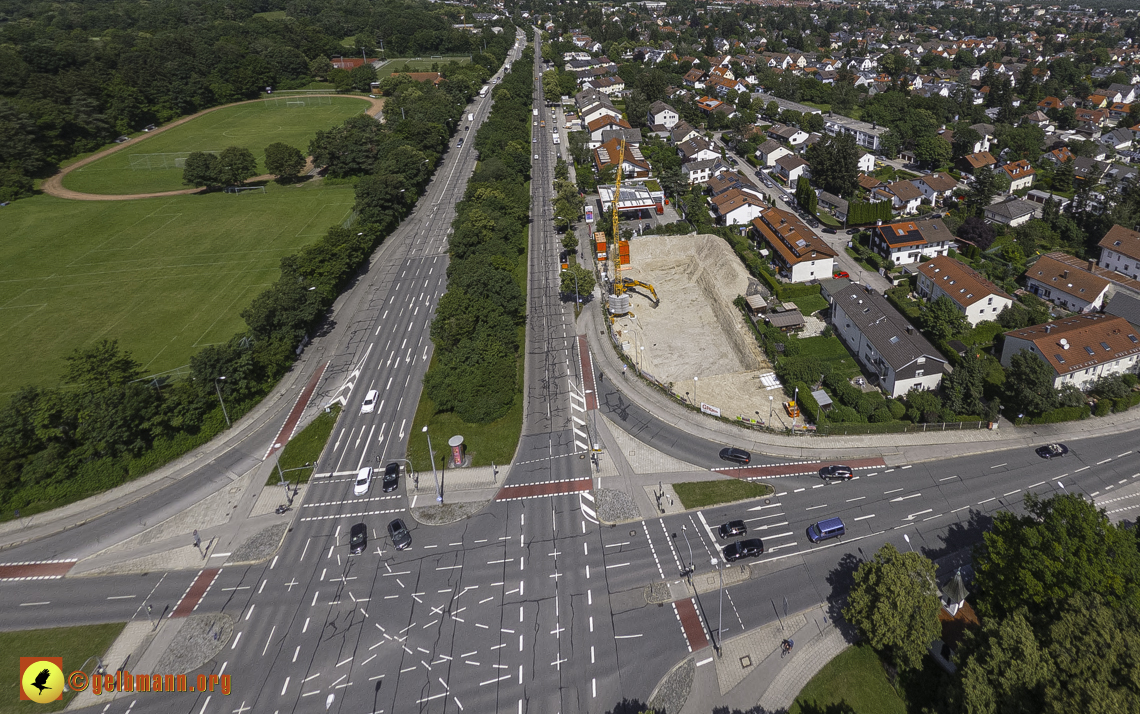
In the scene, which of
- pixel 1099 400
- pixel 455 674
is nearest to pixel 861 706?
pixel 455 674

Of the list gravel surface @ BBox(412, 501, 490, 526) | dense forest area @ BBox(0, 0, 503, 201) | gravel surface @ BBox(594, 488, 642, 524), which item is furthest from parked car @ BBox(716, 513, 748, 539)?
dense forest area @ BBox(0, 0, 503, 201)

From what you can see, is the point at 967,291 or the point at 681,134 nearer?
the point at 967,291

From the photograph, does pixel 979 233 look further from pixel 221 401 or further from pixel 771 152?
pixel 221 401

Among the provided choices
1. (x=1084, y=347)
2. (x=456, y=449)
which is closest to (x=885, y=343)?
(x=1084, y=347)

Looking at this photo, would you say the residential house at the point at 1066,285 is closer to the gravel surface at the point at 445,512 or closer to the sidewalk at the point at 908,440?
the sidewalk at the point at 908,440

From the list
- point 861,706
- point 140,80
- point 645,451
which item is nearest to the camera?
point 861,706

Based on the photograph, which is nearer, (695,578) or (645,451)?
(695,578)

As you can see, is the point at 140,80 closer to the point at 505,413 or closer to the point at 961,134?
the point at 505,413

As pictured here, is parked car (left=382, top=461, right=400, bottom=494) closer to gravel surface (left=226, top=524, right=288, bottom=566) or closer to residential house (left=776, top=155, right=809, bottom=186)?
gravel surface (left=226, top=524, right=288, bottom=566)
